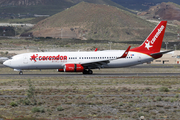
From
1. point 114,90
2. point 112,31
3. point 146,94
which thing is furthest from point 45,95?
point 112,31

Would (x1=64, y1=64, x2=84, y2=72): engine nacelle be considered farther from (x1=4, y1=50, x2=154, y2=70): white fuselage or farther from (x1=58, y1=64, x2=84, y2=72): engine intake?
(x1=4, y1=50, x2=154, y2=70): white fuselage

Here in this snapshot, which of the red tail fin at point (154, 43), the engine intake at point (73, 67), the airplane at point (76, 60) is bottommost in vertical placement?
the engine intake at point (73, 67)

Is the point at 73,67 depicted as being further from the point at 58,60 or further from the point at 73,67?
the point at 58,60

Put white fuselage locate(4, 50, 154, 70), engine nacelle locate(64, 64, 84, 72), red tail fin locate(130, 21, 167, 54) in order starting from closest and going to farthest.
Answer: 1. engine nacelle locate(64, 64, 84, 72)
2. white fuselage locate(4, 50, 154, 70)
3. red tail fin locate(130, 21, 167, 54)

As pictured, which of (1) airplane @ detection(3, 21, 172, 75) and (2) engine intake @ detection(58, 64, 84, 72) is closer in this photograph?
(2) engine intake @ detection(58, 64, 84, 72)

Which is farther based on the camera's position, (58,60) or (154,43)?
(154,43)

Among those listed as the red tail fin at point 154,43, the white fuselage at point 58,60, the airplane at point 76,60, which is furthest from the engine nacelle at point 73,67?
the red tail fin at point 154,43

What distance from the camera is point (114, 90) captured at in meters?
29.7

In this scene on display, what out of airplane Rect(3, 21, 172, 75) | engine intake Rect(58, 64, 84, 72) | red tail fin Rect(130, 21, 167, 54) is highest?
red tail fin Rect(130, 21, 167, 54)

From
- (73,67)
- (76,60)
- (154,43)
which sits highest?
(154,43)

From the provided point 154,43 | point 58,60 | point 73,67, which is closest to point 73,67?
point 73,67

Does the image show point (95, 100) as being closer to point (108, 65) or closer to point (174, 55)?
point (108, 65)

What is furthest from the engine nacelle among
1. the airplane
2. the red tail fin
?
the red tail fin

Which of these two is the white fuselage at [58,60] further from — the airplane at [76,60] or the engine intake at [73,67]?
the engine intake at [73,67]
